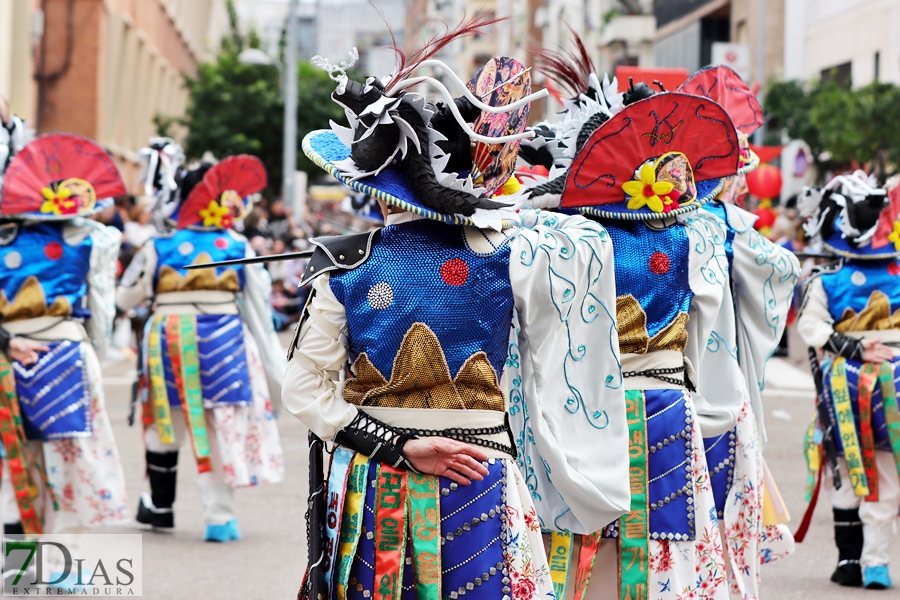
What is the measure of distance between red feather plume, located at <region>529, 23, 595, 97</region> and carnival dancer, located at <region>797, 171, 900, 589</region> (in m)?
1.74

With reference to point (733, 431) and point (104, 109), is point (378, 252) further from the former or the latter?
point (104, 109)

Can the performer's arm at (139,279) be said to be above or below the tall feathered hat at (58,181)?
below

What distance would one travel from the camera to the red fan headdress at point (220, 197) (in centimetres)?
713

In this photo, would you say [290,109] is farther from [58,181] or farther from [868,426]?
[868,426]

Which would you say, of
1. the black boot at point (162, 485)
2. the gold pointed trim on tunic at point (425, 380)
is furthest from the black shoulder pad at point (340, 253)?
the black boot at point (162, 485)

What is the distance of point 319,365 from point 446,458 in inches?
16.2

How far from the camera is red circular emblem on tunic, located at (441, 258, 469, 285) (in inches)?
129

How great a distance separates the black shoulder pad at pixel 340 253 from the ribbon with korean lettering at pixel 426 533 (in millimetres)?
574

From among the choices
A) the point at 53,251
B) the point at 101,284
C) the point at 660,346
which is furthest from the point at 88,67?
the point at 660,346

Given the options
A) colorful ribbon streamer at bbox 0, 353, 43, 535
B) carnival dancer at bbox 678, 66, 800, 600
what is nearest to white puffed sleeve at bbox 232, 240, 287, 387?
colorful ribbon streamer at bbox 0, 353, 43, 535

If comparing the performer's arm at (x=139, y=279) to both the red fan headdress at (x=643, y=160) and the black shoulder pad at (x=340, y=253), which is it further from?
the black shoulder pad at (x=340, y=253)

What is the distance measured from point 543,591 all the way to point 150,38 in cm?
2765

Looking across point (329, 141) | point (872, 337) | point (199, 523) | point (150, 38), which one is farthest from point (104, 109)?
point (329, 141)

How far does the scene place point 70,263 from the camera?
5863mm
